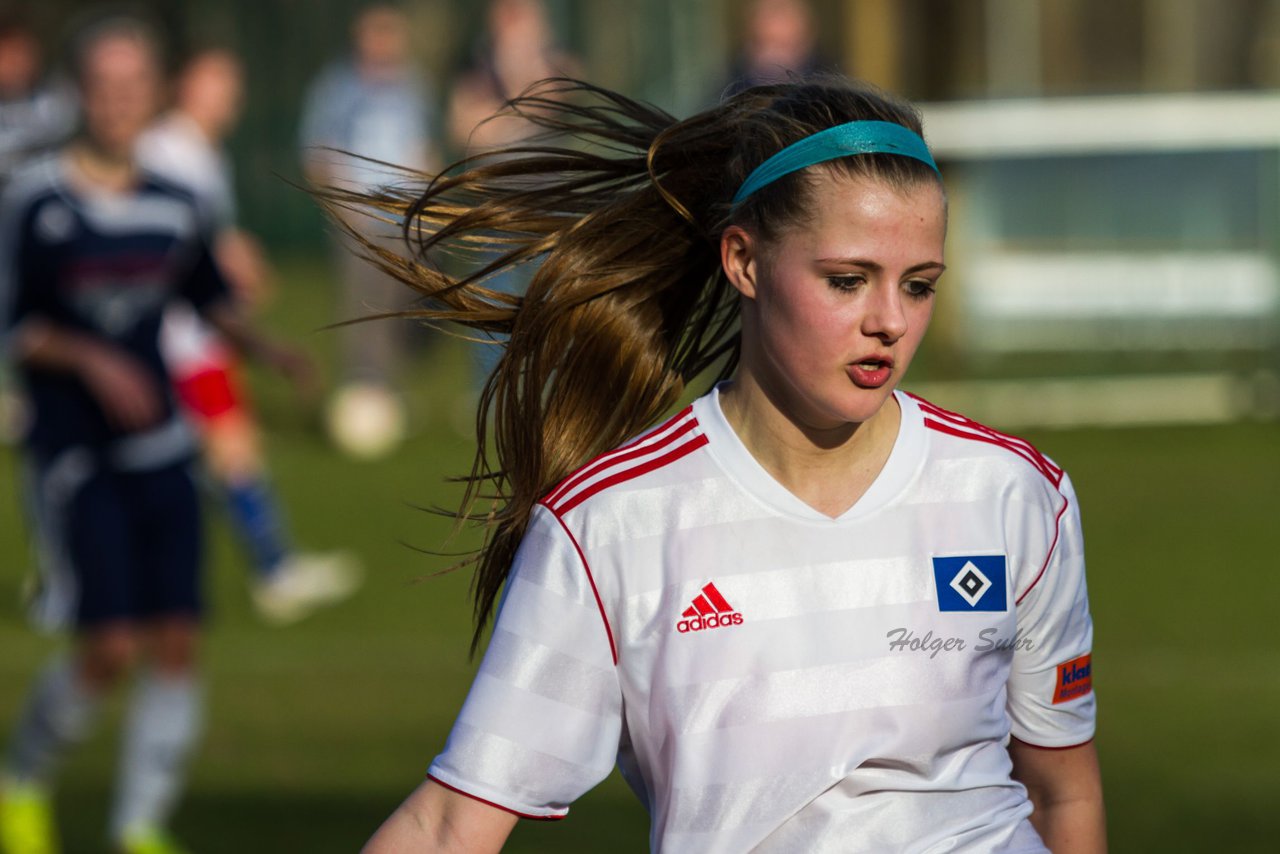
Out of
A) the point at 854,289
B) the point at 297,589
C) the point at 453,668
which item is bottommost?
the point at 453,668

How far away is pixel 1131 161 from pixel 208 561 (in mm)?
6357

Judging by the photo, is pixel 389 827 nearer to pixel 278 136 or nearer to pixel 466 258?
pixel 466 258

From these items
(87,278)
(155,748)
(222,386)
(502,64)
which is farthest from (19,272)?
(502,64)

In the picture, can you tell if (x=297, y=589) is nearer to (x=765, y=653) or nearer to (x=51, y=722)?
(x=51, y=722)

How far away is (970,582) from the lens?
2973mm

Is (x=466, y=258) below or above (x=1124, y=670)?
above

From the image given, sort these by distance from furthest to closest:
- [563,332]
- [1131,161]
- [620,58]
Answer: [620,58] → [1131,161] → [563,332]

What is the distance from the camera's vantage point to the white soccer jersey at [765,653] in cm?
288

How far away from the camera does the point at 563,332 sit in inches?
130

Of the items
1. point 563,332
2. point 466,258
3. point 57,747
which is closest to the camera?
point 563,332

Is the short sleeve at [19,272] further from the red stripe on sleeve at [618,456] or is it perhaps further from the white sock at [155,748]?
the red stripe on sleeve at [618,456]

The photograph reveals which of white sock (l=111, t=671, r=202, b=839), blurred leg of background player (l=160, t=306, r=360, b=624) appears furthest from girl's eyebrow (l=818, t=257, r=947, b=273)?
blurred leg of background player (l=160, t=306, r=360, b=624)

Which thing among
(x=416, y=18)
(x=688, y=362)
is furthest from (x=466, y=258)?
(x=416, y=18)

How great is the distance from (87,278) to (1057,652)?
4.13 metres
